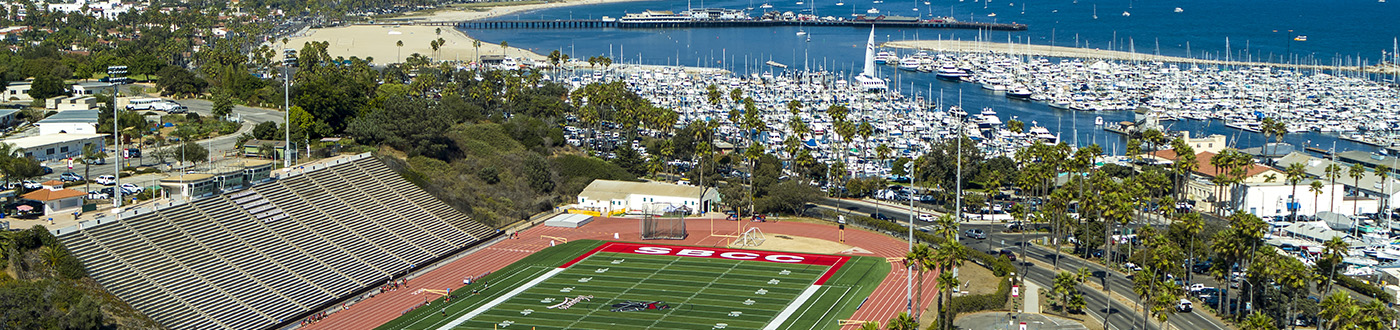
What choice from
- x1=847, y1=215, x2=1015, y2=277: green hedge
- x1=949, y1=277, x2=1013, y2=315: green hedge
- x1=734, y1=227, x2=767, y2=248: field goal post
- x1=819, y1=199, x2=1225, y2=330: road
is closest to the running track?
x1=847, y1=215, x2=1015, y2=277: green hedge

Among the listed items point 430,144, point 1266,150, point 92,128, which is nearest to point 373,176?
point 430,144

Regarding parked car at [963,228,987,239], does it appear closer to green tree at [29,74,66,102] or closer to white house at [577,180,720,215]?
white house at [577,180,720,215]

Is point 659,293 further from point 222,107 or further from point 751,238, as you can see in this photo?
point 222,107

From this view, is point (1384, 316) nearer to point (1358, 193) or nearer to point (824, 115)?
point (1358, 193)

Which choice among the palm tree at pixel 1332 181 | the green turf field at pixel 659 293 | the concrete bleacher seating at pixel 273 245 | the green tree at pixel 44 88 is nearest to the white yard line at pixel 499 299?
the green turf field at pixel 659 293

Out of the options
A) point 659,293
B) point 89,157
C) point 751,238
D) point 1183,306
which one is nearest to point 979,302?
point 1183,306
